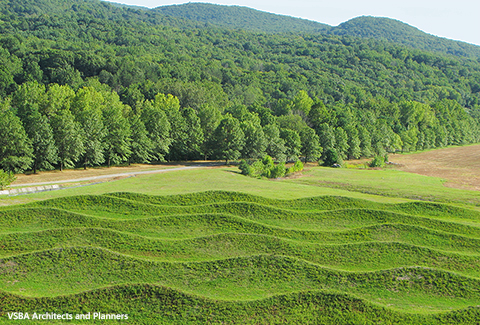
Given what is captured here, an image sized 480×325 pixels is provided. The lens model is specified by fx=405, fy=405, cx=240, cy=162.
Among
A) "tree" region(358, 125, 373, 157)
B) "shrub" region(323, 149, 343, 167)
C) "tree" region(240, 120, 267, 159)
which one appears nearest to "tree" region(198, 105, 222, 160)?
"tree" region(240, 120, 267, 159)

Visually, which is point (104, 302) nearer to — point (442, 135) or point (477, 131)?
point (442, 135)

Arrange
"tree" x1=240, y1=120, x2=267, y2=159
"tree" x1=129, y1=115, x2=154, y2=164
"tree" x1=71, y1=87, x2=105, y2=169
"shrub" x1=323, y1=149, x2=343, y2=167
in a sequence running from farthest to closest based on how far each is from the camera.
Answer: "shrub" x1=323, y1=149, x2=343, y2=167
"tree" x1=240, y1=120, x2=267, y2=159
"tree" x1=129, y1=115, x2=154, y2=164
"tree" x1=71, y1=87, x2=105, y2=169

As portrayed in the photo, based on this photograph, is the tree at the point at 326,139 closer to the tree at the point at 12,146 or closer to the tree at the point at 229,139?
the tree at the point at 229,139

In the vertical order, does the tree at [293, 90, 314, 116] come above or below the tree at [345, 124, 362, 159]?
above

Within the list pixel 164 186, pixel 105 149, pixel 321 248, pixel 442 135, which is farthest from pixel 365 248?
pixel 442 135

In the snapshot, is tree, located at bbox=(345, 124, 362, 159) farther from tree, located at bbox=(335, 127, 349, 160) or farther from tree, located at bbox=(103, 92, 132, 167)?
tree, located at bbox=(103, 92, 132, 167)

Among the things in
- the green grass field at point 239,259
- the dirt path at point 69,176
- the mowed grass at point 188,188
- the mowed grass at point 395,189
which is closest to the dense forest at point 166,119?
the dirt path at point 69,176
